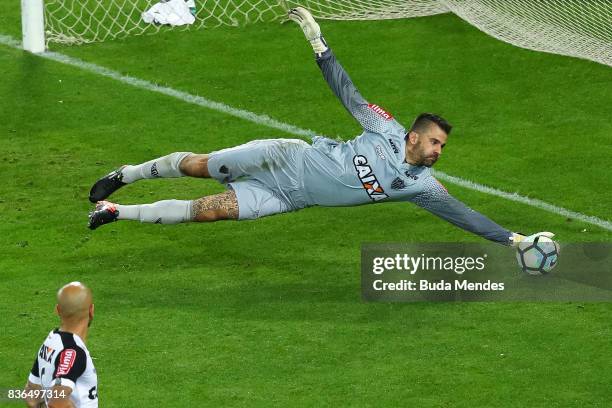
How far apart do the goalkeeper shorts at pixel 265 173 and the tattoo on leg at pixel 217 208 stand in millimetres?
48

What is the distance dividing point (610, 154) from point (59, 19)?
6.75 m

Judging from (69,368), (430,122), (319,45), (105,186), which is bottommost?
(69,368)

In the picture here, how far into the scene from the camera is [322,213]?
1288 centimetres

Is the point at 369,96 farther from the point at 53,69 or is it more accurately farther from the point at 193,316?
the point at 193,316

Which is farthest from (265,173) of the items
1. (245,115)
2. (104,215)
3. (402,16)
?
(402,16)

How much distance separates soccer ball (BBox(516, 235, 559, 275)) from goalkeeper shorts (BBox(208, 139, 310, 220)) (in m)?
1.67

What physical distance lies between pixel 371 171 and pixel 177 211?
1491 mm

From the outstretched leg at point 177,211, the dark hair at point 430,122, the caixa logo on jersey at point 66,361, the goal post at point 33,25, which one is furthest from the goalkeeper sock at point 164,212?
the goal post at point 33,25

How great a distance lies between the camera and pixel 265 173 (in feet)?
36.4

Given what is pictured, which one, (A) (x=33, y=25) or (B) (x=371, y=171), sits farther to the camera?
(A) (x=33, y=25)

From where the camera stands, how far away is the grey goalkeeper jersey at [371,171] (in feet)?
35.4

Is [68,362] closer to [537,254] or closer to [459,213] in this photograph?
[459,213]

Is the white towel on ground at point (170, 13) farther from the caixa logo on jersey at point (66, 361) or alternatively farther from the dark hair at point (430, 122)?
the caixa logo on jersey at point (66, 361)

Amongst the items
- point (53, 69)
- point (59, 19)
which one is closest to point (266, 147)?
point (53, 69)
